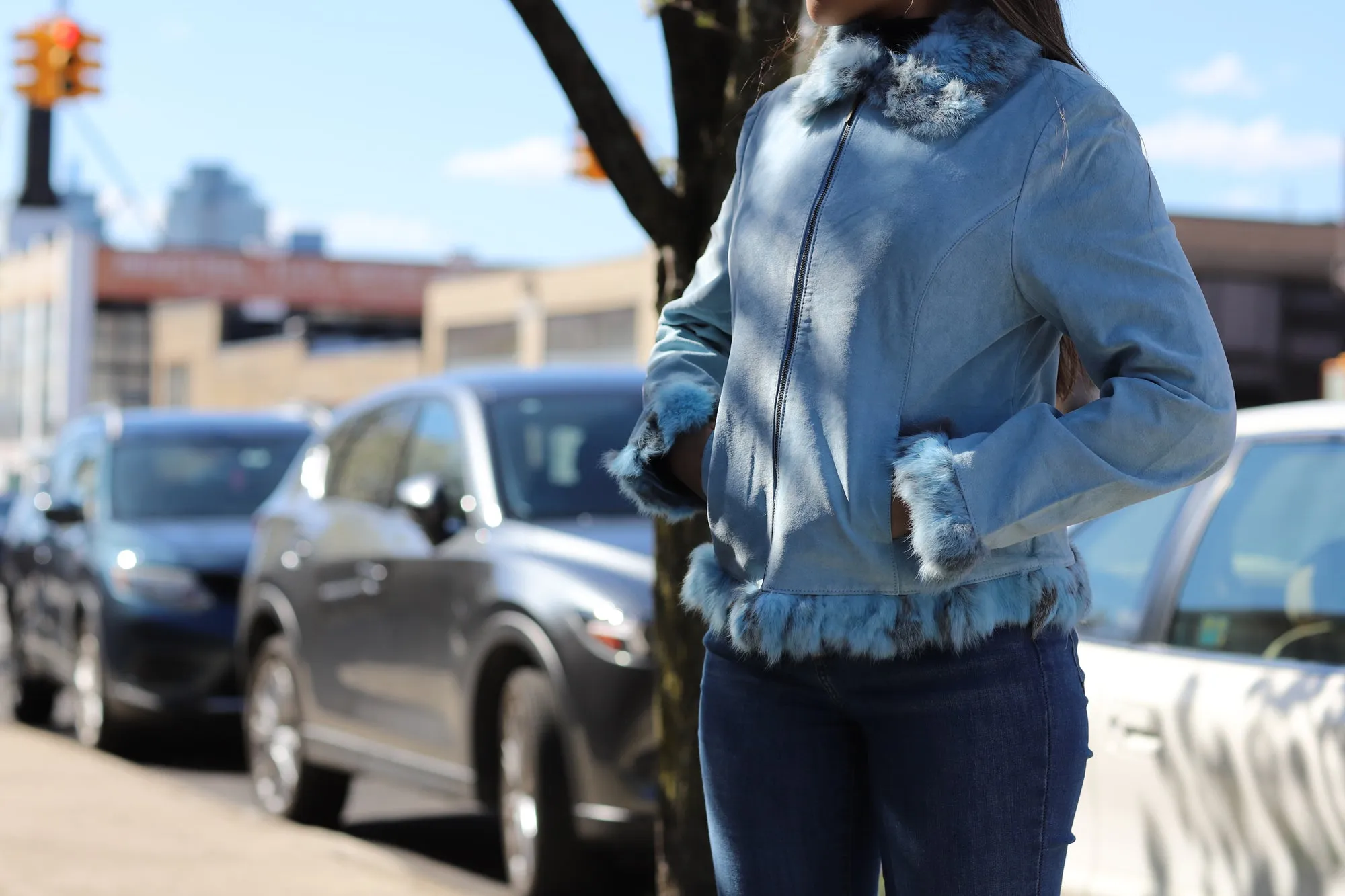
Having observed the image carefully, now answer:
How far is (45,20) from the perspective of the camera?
24.5 m

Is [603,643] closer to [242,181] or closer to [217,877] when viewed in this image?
[217,877]

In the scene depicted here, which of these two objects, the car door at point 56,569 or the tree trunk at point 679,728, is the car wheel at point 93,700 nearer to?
the car door at point 56,569

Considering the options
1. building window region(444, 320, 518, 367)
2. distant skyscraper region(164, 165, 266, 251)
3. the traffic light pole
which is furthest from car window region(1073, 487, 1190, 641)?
distant skyscraper region(164, 165, 266, 251)

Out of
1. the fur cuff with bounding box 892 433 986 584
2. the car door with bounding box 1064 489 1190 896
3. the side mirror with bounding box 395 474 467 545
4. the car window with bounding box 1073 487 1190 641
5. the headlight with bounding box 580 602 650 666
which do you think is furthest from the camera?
the side mirror with bounding box 395 474 467 545

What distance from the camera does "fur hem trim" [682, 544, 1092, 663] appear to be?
6.72 feet

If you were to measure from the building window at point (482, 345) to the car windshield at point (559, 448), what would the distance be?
1888 inches

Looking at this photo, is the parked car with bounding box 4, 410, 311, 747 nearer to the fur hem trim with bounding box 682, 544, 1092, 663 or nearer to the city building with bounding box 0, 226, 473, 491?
the fur hem trim with bounding box 682, 544, 1092, 663

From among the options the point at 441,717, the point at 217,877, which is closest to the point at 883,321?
the point at 217,877

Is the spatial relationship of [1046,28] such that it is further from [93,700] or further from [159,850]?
[93,700]

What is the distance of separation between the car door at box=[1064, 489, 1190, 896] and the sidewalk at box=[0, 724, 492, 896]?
7.33ft

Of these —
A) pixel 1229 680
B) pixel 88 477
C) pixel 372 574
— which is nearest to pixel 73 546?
A: pixel 88 477

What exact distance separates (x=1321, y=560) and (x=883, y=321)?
221 cm

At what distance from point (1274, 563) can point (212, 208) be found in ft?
651

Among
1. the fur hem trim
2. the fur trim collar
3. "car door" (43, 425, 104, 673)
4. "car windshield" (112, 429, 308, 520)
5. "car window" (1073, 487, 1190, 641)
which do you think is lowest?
"car door" (43, 425, 104, 673)
